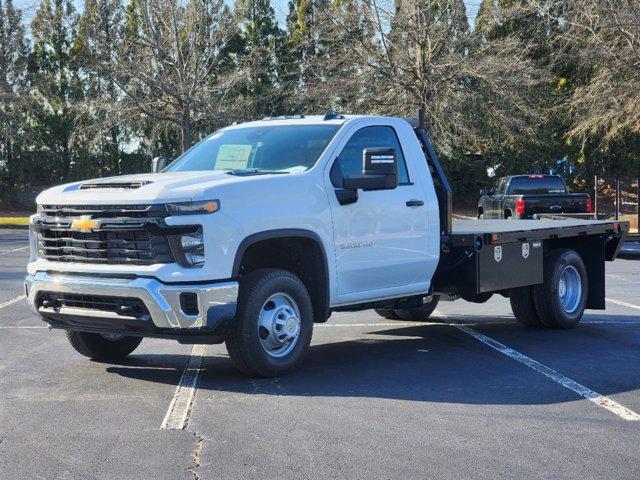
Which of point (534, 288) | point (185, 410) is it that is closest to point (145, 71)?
point (534, 288)

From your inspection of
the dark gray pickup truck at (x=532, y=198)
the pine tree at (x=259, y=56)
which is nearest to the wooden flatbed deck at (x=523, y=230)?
the dark gray pickup truck at (x=532, y=198)

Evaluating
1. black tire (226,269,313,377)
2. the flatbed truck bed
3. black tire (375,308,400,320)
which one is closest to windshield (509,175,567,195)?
the flatbed truck bed

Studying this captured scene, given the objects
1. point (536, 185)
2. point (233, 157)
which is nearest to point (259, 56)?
point (536, 185)

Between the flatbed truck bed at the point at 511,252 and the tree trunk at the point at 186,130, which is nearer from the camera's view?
the flatbed truck bed at the point at 511,252

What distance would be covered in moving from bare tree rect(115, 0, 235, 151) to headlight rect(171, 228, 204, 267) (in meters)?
27.0

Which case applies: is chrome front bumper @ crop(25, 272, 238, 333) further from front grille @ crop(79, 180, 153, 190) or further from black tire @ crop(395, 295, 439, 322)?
black tire @ crop(395, 295, 439, 322)

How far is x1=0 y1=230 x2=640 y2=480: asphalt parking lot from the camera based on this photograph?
523cm

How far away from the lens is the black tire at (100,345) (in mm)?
8284

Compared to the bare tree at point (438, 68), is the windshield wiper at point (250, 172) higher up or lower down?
lower down

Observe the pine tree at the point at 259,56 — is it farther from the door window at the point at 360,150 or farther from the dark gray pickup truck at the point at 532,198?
the door window at the point at 360,150

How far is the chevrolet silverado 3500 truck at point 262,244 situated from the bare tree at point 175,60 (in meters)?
25.4

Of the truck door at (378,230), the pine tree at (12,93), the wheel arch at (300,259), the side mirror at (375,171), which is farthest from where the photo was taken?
the pine tree at (12,93)

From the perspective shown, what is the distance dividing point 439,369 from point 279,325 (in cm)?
151

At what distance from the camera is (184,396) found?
22.8 feet
